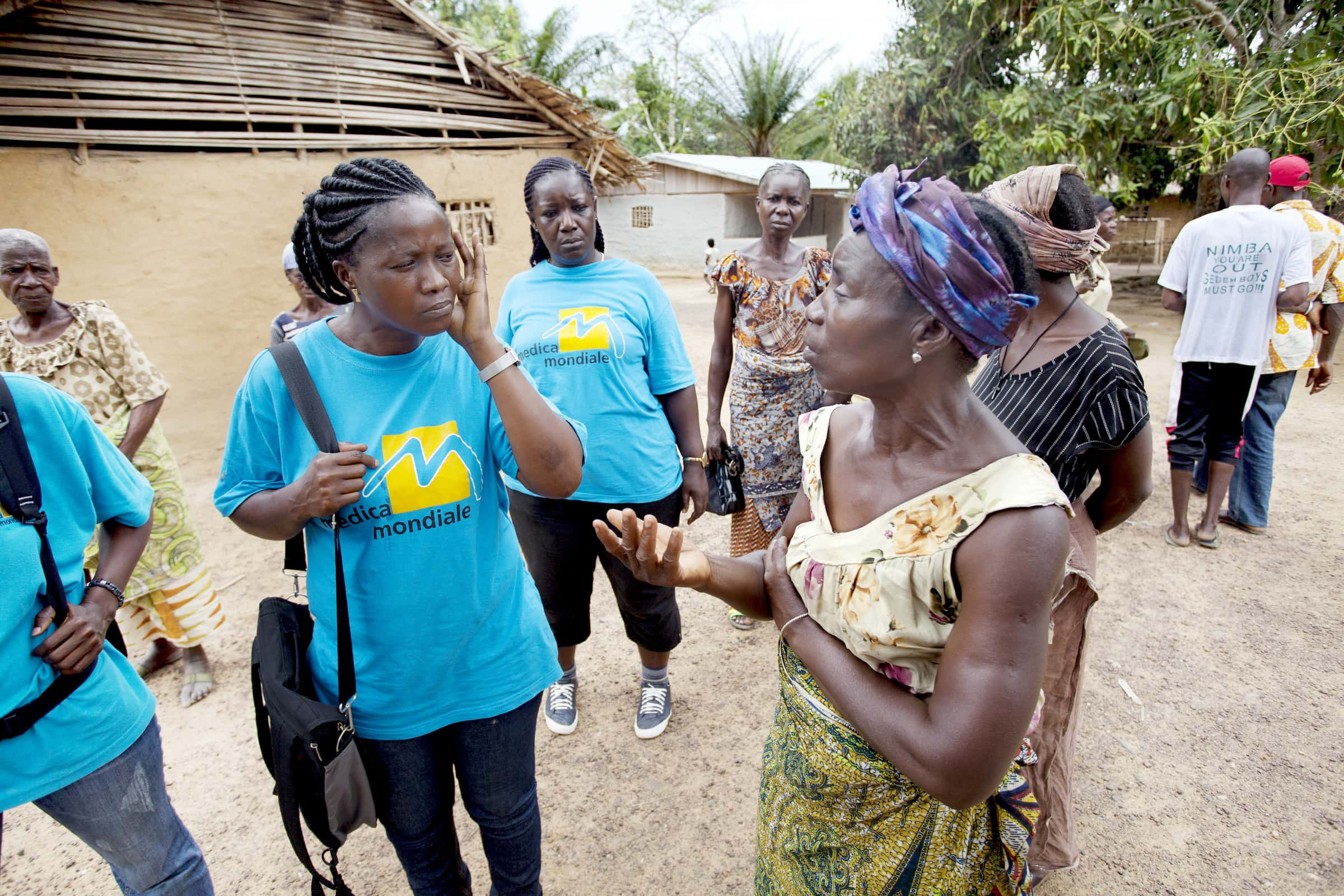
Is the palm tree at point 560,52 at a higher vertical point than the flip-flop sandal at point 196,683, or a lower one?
higher

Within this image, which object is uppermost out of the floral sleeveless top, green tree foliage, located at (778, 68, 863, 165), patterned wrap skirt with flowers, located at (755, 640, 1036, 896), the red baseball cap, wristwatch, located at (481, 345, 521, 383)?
green tree foliage, located at (778, 68, 863, 165)

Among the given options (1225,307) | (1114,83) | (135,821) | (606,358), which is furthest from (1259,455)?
(1114,83)

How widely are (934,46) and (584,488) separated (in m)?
11.7

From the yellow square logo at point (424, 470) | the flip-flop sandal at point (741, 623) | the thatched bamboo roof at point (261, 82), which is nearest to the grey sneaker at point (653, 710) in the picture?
the flip-flop sandal at point (741, 623)

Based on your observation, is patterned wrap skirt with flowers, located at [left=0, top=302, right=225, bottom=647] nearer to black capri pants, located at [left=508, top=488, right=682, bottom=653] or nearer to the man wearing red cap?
black capri pants, located at [left=508, top=488, right=682, bottom=653]

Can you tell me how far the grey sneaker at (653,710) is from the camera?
9.78 ft

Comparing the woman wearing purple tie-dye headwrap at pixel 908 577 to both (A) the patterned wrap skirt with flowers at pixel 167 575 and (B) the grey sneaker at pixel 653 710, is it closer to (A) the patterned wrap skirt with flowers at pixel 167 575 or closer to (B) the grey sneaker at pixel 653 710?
(B) the grey sneaker at pixel 653 710

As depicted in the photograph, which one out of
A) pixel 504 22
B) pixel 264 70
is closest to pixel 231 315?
pixel 264 70

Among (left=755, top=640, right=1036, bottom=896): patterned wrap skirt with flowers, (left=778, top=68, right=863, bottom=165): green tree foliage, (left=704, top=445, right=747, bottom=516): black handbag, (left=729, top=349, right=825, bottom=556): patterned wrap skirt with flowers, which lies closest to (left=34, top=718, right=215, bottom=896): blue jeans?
(left=755, top=640, right=1036, bottom=896): patterned wrap skirt with flowers

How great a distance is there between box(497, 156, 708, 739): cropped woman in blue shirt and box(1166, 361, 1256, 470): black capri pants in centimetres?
328

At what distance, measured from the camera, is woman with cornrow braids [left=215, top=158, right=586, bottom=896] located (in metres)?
1.51

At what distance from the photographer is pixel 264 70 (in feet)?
19.5

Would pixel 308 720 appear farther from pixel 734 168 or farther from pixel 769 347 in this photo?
pixel 734 168

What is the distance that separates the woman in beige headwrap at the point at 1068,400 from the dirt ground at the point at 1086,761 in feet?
2.86
